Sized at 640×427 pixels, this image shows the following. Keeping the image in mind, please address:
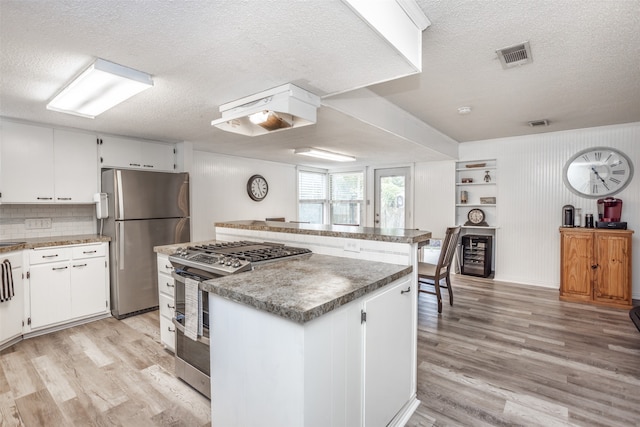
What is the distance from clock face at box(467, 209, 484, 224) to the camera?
17.2 feet

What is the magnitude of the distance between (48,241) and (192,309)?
7.50ft

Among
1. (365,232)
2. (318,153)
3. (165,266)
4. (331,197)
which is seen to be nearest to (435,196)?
(318,153)

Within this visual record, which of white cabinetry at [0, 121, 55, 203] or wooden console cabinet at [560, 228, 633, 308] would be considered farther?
wooden console cabinet at [560, 228, 633, 308]

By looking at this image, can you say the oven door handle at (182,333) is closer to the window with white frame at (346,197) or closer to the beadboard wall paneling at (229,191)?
the beadboard wall paneling at (229,191)

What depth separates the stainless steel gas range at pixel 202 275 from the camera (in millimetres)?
1890

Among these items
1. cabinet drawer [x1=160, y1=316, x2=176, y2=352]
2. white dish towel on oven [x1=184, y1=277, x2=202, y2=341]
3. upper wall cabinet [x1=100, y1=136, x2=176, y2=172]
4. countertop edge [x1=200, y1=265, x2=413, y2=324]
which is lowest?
cabinet drawer [x1=160, y1=316, x2=176, y2=352]

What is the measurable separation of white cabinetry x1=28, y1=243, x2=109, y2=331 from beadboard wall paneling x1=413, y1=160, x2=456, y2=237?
4.86 meters

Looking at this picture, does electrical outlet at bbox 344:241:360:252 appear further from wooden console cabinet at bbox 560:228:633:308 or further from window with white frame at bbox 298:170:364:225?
window with white frame at bbox 298:170:364:225

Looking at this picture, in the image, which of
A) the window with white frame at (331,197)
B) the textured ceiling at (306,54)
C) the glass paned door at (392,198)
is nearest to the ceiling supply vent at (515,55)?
the textured ceiling at (306,54)

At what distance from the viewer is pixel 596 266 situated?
3.87m

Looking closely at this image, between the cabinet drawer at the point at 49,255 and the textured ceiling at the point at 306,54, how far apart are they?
1297 mm

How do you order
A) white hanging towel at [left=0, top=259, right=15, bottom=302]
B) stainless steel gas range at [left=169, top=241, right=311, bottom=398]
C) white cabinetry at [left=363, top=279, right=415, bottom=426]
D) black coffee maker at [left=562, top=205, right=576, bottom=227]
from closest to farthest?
1. white cabinetry at [left=363, top=279, right=415, bottom=426]
2. stainless steel gas range at [left=169, top=241, right=311, bottom=398]
3. white hanging towel at [left=0, top=259, right=15, bottom=302]
4. black coffee maker at [left=562, top=205, right=576, bottom=227]

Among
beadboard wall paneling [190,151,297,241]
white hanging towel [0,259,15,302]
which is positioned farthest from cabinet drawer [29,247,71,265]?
beadboard wall paneling [190,151,297,241]

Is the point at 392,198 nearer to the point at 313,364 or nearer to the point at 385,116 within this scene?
the point at 385,116
